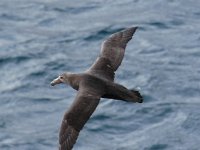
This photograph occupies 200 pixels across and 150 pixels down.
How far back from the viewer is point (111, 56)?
1479 cm

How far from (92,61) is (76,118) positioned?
6895 mm

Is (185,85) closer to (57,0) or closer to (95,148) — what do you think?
(95,148)

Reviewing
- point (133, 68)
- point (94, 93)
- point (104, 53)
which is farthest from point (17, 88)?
point (94, 93)

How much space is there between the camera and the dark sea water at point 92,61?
57.4ft

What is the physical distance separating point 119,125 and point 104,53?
3133mm

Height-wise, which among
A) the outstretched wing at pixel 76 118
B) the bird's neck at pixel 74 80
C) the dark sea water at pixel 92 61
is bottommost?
the dark sea water at pixel 92 61

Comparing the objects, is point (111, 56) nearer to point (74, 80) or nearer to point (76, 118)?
point (74, 80)

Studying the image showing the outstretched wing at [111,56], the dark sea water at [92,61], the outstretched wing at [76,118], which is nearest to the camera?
the outstretched wing at [76,118]

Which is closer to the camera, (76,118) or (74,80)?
(76,118)

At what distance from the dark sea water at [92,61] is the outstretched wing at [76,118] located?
371cm

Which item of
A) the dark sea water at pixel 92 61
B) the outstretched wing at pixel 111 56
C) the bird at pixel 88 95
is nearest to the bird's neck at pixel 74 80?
the bird at pixel 88 95

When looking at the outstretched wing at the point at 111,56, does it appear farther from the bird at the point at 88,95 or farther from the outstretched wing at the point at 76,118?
the outstretched wing at the point at 76,118

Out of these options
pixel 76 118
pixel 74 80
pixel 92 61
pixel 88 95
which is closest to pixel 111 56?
pixel 74 80

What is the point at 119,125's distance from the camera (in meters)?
17.8
